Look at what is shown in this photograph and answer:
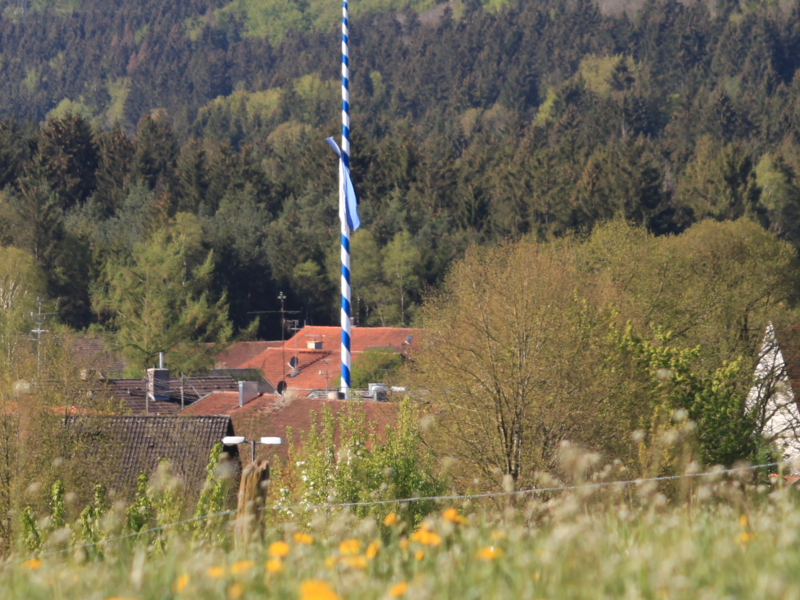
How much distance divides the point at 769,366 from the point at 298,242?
166 feet

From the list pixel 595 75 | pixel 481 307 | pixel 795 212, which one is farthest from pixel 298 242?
pixel 595 75

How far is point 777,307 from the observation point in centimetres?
3662

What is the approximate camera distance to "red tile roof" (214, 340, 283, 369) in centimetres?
6766

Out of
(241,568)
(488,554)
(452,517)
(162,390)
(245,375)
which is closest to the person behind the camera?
(241,568)

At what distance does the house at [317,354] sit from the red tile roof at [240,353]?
2.11 meters

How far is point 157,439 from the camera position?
24656mm

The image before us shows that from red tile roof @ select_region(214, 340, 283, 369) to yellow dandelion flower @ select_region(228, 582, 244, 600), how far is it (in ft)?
211

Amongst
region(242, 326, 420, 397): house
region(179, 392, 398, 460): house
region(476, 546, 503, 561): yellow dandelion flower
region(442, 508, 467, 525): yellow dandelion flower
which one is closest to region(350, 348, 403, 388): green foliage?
region(242, 326, 420, 397): house

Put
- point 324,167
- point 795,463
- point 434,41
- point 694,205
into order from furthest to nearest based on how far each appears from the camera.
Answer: point 434,41 < point 324,167 < point 694,205 < point 795,463

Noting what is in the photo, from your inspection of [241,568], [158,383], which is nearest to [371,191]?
[158,383]

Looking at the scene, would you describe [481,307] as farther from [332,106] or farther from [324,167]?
[332,106]

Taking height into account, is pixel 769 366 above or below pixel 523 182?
below

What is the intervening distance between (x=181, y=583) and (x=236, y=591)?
1.30 feet

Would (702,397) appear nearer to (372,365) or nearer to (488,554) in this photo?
(488,554)
